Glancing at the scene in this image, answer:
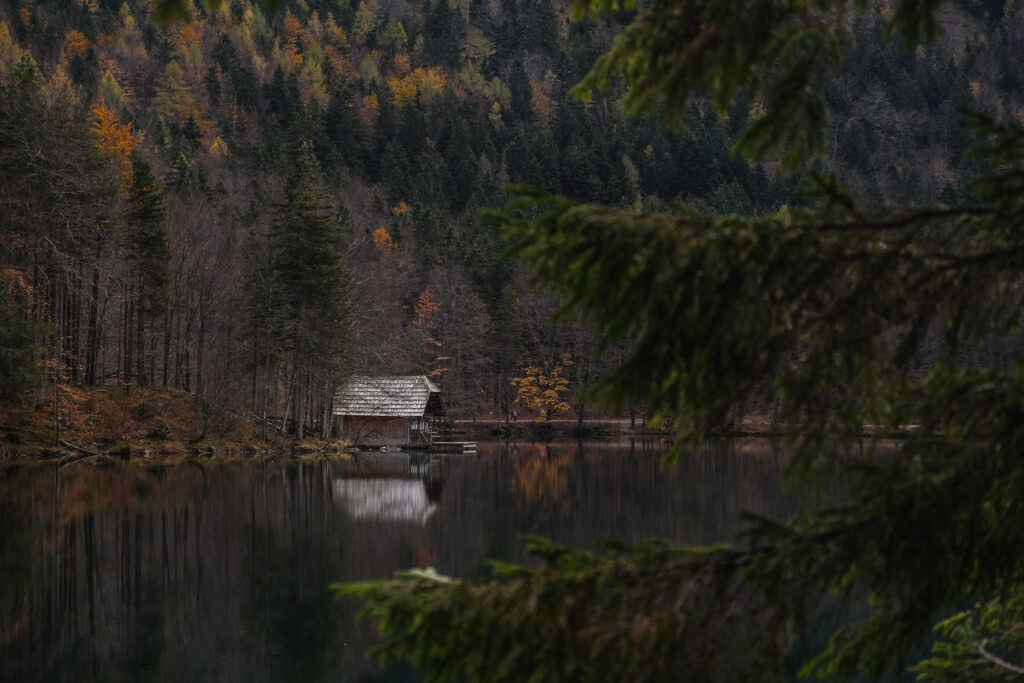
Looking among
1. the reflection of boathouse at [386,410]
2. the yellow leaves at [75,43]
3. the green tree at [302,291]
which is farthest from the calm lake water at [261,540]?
the yellow leaves at [75,43]

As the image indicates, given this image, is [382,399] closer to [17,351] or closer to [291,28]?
[17,351]

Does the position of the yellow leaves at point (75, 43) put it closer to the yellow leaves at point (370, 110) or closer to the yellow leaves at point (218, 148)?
the yellow leaves at point (218, 148)

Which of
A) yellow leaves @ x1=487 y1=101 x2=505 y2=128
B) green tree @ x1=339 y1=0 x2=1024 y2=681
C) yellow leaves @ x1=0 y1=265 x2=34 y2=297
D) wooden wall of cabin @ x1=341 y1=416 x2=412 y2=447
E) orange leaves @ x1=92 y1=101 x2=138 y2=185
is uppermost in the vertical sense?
yellow leaves @ x1=487 y1=101 x2=505 y2=128

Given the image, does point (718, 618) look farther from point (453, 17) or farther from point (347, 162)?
point (453, 17)

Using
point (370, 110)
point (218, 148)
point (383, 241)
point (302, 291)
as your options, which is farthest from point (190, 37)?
point (302, 291)

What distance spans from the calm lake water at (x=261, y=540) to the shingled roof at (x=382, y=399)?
34.8 feet

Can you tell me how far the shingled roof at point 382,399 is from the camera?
170 feet

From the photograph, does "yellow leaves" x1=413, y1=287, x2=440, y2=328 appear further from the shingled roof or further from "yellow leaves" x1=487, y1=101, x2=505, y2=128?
"yellow leaves" x1=487, y1=101, x2=505, y2=128

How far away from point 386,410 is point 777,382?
160 feet

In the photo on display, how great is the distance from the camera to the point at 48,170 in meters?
33.4

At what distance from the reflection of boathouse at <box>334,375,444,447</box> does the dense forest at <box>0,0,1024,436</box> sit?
1366 millimetres

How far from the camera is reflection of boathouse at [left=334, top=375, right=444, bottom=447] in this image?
5203cm

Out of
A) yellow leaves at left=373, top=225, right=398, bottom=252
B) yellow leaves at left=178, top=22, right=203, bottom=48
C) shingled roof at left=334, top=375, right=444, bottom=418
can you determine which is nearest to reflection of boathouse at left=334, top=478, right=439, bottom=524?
shingled roof at left=334, top=375, right=444, bottom=418

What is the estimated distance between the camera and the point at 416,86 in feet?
448
